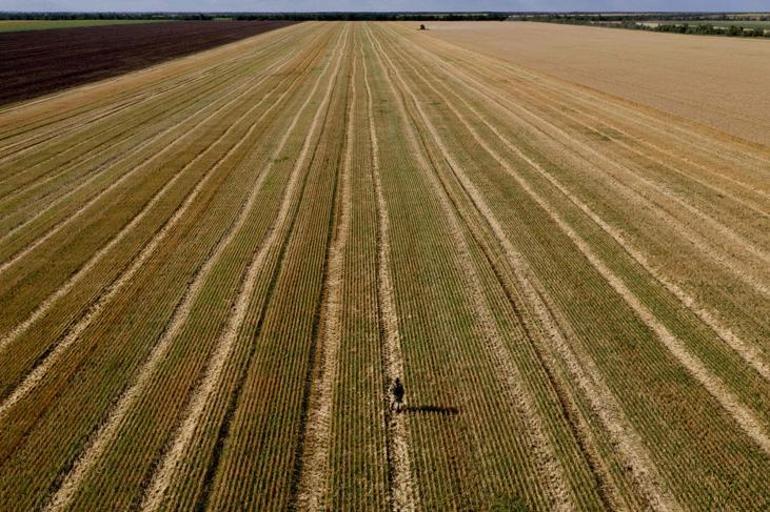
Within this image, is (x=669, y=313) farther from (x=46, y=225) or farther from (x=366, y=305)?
(x=46, y=225)

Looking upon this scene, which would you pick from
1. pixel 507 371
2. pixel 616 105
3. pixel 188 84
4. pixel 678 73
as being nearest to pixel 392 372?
pixel 507 371

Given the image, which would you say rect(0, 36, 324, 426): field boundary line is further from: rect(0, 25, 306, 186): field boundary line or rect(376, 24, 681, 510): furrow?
rect(376, 24, 681, 510): furrow

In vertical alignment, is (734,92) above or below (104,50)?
below

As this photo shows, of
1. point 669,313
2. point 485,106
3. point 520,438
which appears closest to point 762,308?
point 669,313

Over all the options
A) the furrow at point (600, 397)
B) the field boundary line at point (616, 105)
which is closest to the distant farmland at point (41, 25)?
the field boundary line at point (616, 105)

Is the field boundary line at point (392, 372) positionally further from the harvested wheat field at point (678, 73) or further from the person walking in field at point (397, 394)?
the harvested wheat field at point (678, 73)

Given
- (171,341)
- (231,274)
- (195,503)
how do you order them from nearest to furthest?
1. (195,503)
2. (171,341)
3. (231,274)

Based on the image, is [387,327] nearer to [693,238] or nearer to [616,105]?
[693,238]
